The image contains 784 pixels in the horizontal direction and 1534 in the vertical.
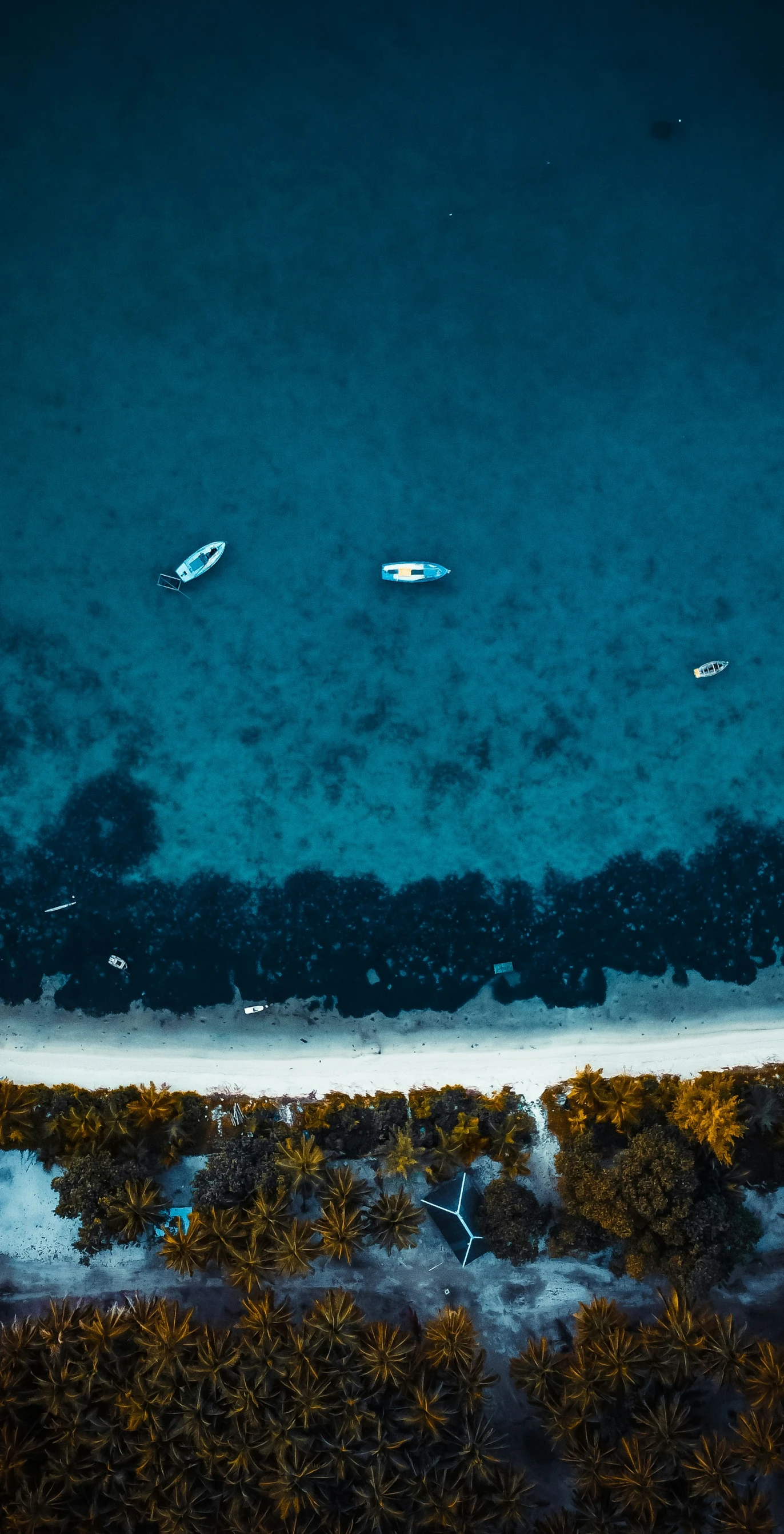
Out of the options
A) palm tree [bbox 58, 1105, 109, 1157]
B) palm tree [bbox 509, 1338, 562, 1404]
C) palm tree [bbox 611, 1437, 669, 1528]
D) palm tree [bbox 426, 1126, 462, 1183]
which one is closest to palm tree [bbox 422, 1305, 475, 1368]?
palm tree [bbox 509, 1338, 562, 1404]

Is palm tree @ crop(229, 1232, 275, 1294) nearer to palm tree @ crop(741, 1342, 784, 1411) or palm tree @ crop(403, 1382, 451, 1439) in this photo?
palm tree @ crop(403, 1382, 451, 1439)

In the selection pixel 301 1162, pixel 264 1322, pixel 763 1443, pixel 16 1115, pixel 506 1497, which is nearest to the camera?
pixel 763 1443

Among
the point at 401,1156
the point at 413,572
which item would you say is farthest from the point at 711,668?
the point at 401,1156

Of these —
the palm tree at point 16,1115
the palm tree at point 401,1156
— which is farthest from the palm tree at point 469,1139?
the palm tree at point 16,1115

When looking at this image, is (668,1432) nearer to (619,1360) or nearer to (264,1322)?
(619,1360)

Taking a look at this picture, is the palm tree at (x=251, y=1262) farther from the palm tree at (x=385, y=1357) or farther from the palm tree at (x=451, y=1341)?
the palm tree at (x=451, y=1341)

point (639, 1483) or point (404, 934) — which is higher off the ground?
point (404, 934)

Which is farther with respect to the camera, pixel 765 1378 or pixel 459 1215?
pixel 459 1215

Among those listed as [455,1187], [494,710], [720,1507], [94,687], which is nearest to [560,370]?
[494,710]
